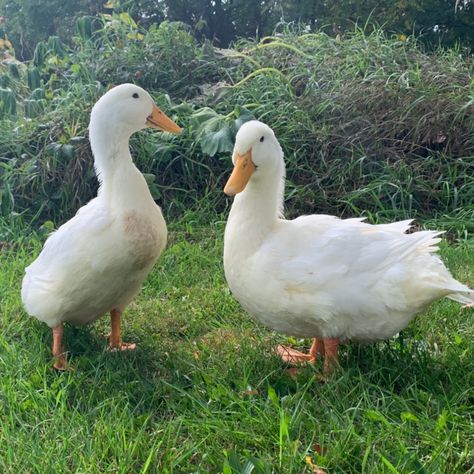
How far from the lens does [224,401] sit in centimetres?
236

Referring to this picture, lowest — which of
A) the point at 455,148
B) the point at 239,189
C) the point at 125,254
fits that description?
the point at 455,148

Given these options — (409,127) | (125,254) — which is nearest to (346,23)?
(409,127)

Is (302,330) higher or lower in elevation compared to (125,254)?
lower

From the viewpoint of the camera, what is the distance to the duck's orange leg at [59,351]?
2.82m

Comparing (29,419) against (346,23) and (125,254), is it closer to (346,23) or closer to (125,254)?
(125,254)

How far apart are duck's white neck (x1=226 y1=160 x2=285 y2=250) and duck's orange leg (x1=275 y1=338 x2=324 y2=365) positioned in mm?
541

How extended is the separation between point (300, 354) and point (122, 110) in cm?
137

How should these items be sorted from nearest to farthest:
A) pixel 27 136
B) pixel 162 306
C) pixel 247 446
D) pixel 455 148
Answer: pixel 247 446
pixel 162 306
pixel 455 148
pixel 27 136

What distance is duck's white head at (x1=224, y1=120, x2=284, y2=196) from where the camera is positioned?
8.59 ft

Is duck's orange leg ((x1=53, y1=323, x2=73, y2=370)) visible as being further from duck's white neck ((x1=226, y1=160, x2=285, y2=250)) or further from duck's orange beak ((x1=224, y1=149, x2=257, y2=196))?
duck's orange beak ((x1=224, y1=149, x2=257, y2=196))

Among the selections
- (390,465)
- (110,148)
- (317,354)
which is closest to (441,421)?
(390,465)

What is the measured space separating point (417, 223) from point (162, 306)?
215cm

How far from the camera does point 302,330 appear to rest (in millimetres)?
2617

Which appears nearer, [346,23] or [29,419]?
[29,419]
